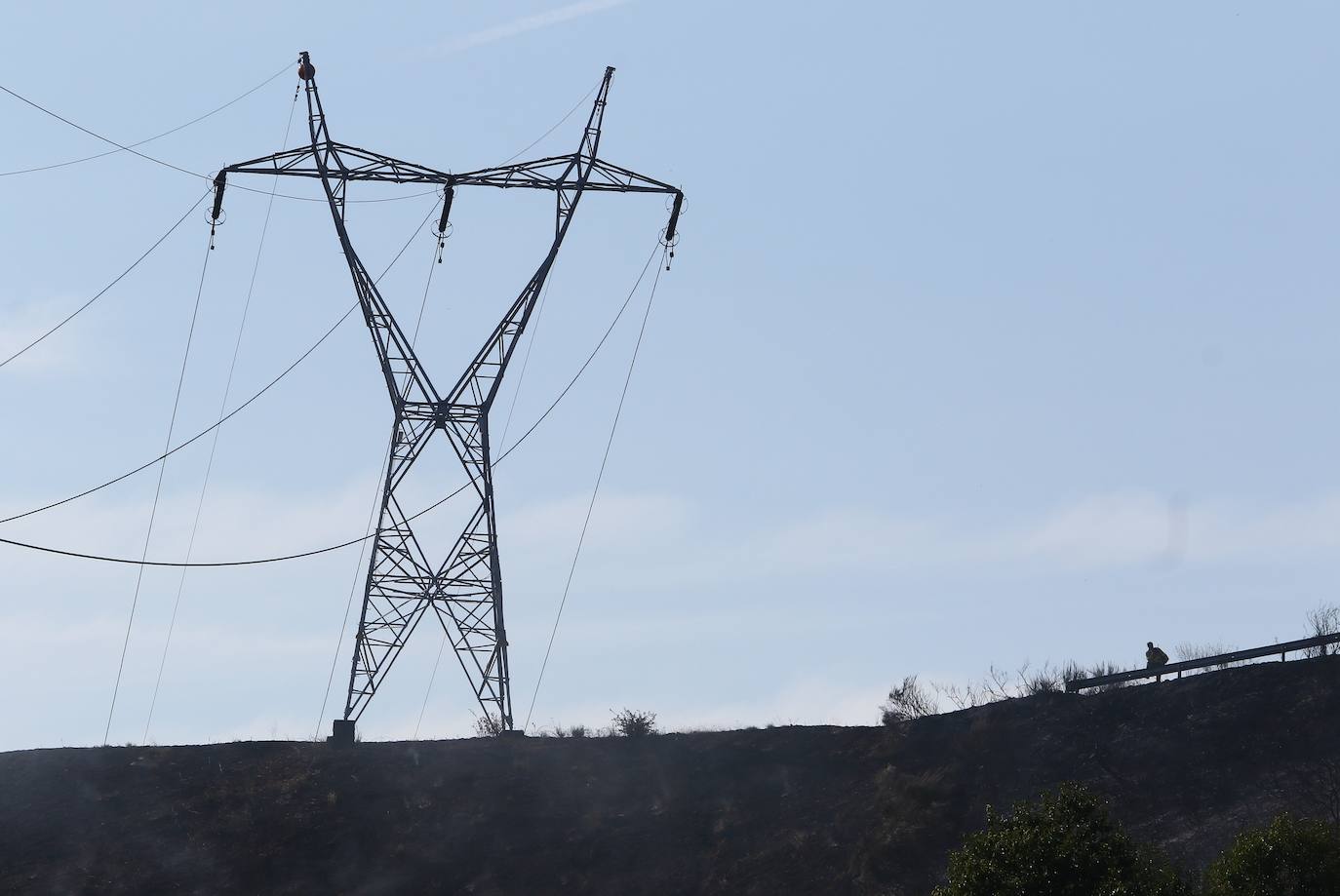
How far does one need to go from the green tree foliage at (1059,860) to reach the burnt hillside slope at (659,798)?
9.80 m

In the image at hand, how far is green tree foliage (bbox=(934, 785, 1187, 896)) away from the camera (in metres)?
31.4

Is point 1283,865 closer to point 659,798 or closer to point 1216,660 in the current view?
point 1216,660

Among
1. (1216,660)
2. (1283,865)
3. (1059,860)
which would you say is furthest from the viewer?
(1216,660)

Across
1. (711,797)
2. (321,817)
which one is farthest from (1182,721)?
(321,817)

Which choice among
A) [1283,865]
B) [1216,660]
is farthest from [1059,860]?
[1216,660]

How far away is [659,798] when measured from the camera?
157 feet

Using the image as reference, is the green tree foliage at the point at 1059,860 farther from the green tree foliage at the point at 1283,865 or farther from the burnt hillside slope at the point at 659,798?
the burnt hillside slope at the point at 659,798

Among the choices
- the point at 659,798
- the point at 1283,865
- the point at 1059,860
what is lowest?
the point at 1283,865

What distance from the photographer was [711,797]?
4766cm

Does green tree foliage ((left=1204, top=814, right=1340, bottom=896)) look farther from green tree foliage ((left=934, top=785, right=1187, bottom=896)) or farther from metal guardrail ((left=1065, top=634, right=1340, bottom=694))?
metal guardrail ((left=1065, top=634, right=1340, bottom=694))

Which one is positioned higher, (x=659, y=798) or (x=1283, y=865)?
(x=659, y=798)

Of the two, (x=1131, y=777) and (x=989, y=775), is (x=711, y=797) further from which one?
(x=1131, y=777)

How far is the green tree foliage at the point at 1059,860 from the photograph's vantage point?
31.4m

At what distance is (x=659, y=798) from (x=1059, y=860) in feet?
58.5
